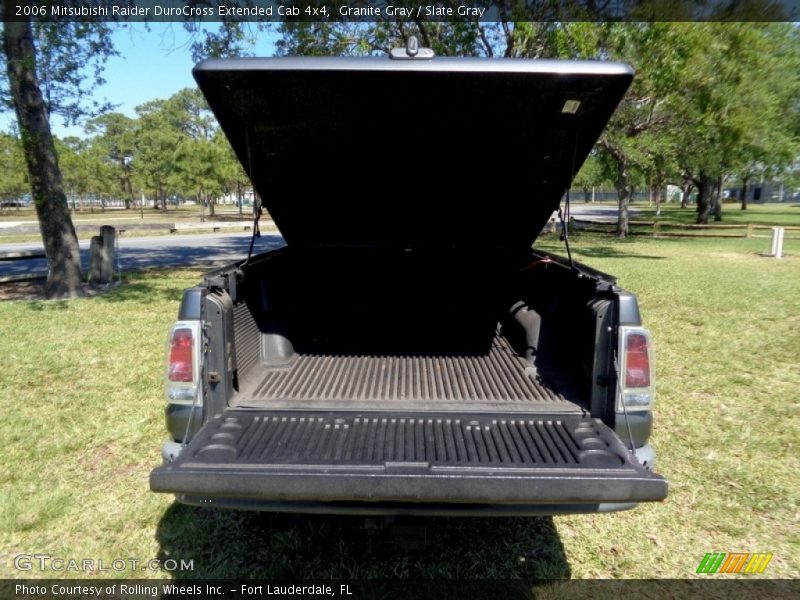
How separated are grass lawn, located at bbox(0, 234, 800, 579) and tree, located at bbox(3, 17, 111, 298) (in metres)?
3.42

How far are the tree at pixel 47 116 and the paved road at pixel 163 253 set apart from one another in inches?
147

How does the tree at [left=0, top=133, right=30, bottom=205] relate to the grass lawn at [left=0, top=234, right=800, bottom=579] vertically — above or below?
above

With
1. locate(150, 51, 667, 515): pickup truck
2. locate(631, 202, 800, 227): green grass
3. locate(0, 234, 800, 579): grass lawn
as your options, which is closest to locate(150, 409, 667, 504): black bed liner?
locate(150, 51, 667, 515): pickup truck

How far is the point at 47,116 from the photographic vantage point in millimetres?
9312

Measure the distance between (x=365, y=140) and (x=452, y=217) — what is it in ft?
3.50

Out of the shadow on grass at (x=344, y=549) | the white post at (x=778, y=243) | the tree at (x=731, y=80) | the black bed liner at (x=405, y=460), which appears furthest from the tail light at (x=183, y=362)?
the white post at (x=778, y=243)

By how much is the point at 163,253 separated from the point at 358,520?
1609 centimetres

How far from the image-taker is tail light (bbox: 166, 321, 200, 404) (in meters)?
2.41

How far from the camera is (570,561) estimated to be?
280cm

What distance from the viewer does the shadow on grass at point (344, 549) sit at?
106 inches

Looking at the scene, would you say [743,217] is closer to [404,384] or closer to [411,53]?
[404,384]

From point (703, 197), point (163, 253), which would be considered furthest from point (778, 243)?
point (703, 197)

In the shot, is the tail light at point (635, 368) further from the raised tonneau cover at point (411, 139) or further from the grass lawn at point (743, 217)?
the grass lawn at point (743, 217)

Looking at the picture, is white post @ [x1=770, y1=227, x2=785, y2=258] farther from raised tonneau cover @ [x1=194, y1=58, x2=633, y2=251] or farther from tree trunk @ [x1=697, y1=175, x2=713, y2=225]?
tree trunk @ [x1=697, y1=175, x2=713, y2=225]
